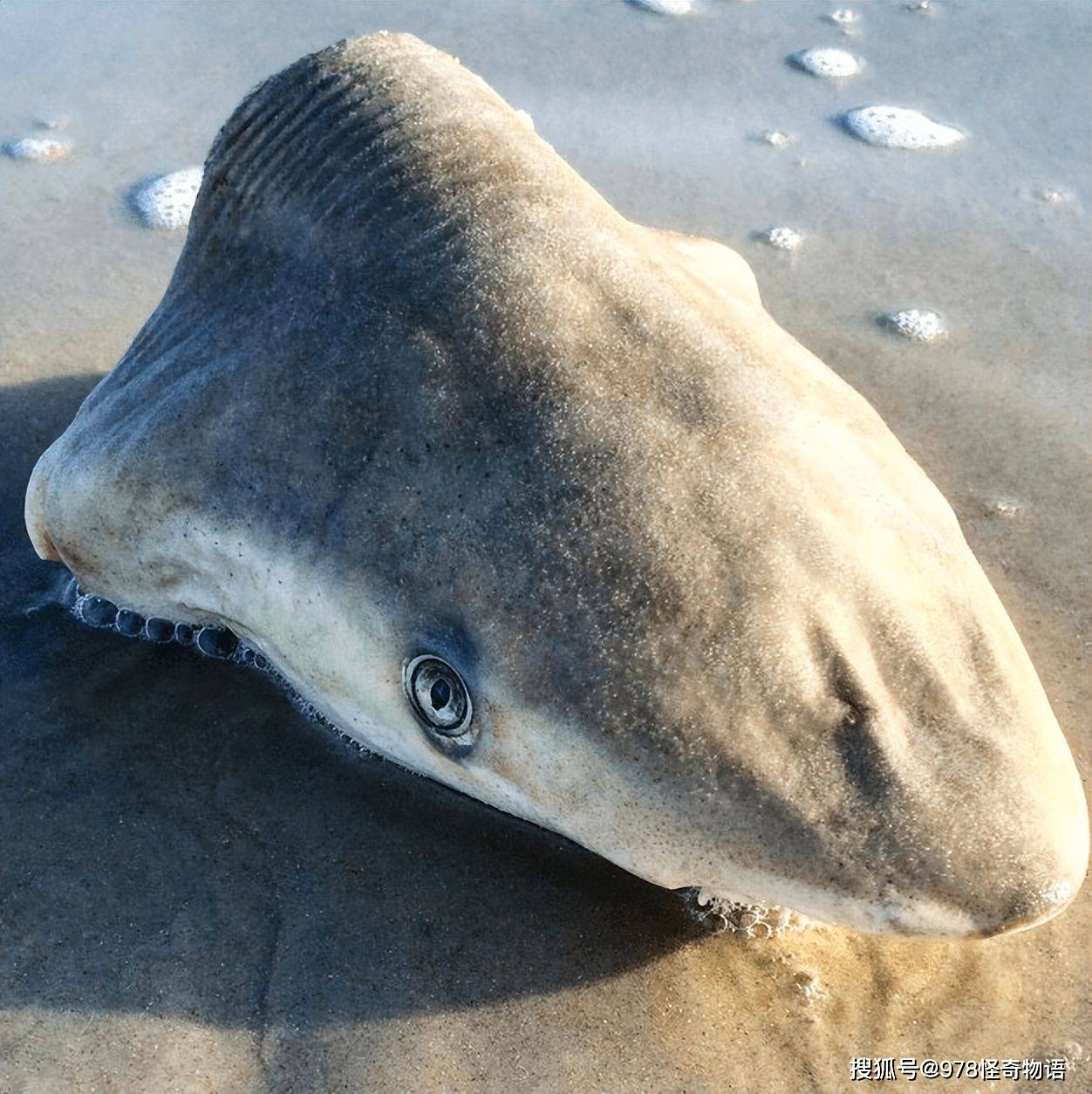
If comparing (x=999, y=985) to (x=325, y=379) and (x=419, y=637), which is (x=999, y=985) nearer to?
(x=419, y=637)

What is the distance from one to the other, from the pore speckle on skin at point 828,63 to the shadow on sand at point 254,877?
5376mm

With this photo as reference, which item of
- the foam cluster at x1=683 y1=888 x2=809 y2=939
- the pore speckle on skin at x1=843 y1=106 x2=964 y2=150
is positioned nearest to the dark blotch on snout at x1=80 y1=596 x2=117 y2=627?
the foam cluster at x1=683 y1=888 x2=809 y2=939

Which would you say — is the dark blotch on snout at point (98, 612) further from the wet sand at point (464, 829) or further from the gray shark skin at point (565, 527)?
the gray shark skin at point (565, 527)

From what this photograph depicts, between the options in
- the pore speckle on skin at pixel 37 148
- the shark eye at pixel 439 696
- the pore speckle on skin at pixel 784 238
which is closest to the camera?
the shark eye at pixel 439 696

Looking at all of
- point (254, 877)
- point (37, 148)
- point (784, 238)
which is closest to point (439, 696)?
point (254, 877)

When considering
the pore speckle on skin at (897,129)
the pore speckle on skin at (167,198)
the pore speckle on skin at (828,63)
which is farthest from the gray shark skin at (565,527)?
the pore speckle on skin at (828,63)

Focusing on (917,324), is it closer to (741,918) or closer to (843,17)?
(741,918)

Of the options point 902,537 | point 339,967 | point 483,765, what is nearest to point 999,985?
point 902,537

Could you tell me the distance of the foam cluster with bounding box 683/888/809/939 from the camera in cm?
316

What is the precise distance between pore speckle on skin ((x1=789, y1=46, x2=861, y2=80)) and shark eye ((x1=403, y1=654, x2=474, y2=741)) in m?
5.78

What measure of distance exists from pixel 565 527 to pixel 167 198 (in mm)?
4519

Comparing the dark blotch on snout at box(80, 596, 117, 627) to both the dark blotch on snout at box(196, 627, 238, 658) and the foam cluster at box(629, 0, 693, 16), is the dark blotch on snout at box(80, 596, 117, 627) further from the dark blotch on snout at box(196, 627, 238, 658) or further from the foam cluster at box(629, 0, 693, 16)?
the foam cluster at box(629, 0, 693, 16)

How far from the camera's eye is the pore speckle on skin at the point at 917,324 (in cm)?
552

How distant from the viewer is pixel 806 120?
7.05 metres
